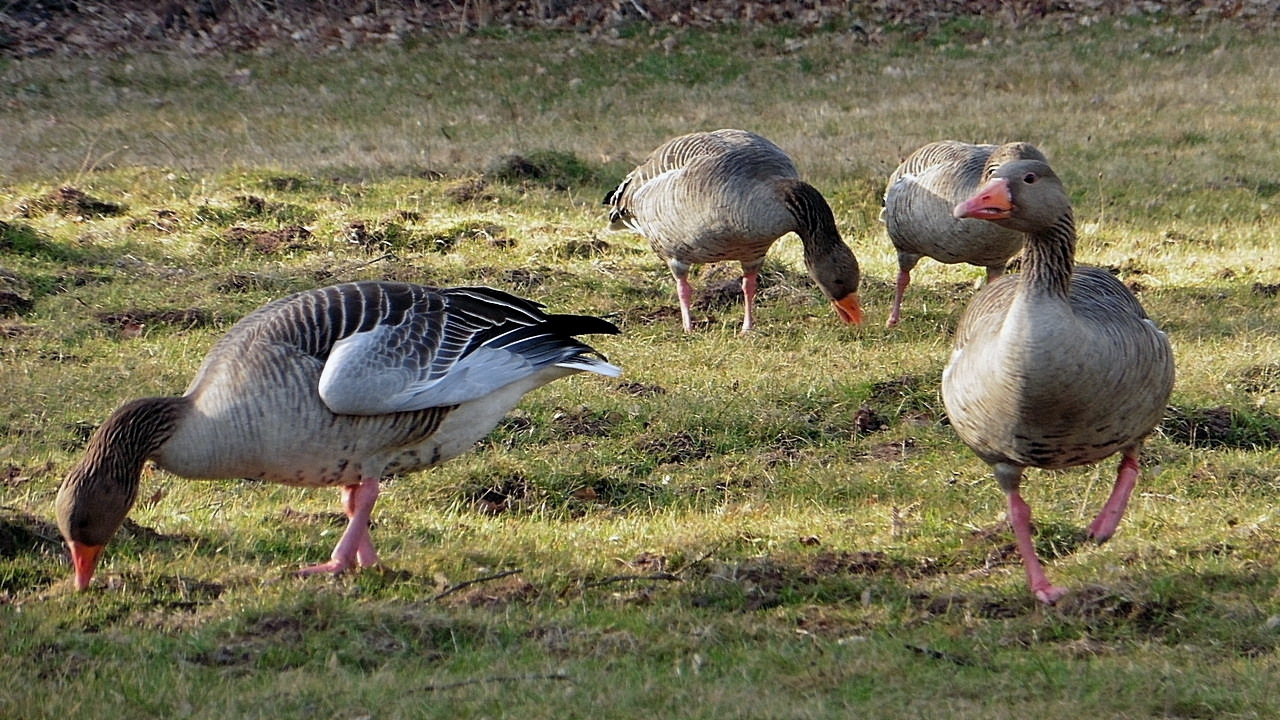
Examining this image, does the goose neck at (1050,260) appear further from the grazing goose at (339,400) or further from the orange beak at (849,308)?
the orange beak at (849,308)

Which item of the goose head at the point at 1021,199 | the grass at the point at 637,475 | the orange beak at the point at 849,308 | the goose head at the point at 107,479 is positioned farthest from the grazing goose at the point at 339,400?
the orange beak at the point at 849,308

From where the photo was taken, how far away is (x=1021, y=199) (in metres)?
4.84

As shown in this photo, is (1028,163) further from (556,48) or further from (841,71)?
(556,48)

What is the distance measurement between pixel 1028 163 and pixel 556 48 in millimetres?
15612

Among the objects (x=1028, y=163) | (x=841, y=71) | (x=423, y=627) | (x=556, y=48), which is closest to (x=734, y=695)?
(x=423, y=627)

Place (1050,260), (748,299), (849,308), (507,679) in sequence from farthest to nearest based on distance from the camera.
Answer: (748,299)
(849,308)
(1050,260)
(507,679)

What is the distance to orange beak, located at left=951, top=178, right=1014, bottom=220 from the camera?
4.81m

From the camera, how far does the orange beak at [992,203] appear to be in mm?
4812

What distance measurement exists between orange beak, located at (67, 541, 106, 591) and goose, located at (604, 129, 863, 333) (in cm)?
513

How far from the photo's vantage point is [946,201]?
896 cm

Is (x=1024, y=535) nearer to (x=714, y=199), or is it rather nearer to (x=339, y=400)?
(x=339, y=400)

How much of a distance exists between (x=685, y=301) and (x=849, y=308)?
1.17 m

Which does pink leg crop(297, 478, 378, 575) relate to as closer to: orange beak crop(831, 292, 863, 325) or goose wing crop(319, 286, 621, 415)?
goose wing crop(319, 286, 621, 415)

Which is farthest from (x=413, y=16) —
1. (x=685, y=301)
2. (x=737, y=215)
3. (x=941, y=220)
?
(x=941, y=220)
